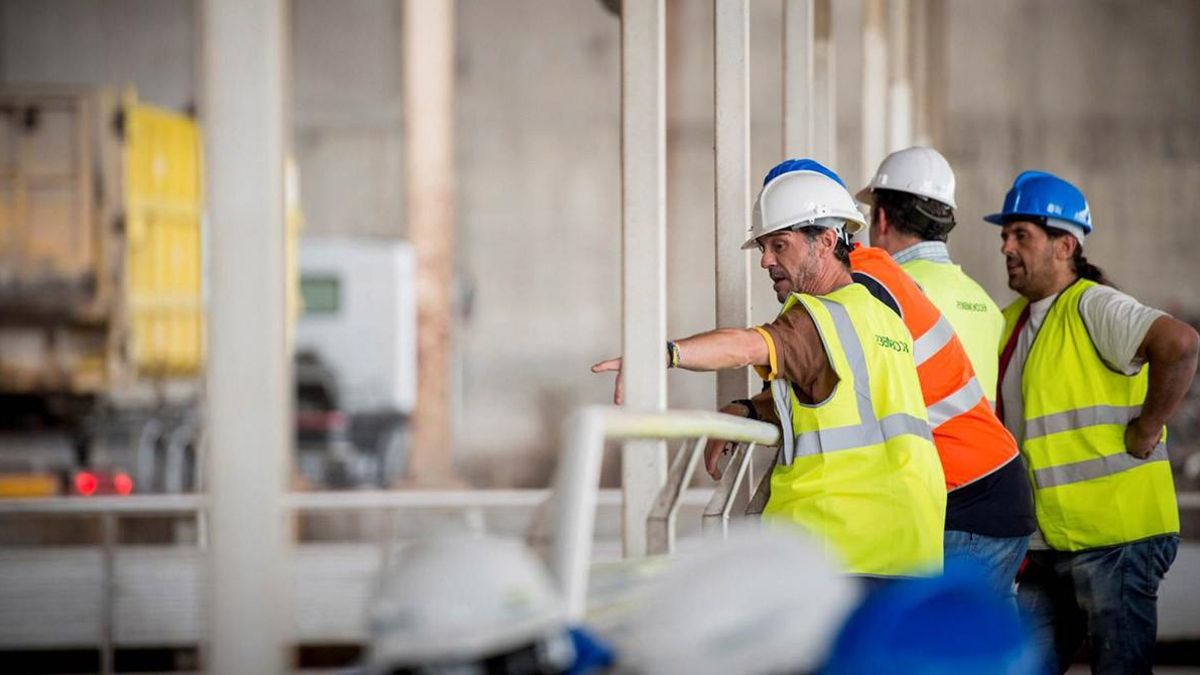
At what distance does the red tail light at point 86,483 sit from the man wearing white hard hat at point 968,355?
8941 mm

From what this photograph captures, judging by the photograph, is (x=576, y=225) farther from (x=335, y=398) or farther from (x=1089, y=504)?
(x=1089, y=504)

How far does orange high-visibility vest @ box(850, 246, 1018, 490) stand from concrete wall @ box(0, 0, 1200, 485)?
14.5 m

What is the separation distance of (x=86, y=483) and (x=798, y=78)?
8980 mm

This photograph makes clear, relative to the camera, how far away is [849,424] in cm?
383

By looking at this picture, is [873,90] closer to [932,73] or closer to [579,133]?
[932,73]

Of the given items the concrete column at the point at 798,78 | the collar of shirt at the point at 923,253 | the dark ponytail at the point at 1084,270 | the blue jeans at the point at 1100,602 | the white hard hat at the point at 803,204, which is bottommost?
the blue jeans at the point at 1100,602

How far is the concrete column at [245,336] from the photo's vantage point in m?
2.10

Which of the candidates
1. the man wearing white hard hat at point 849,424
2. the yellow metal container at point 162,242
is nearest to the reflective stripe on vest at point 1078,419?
the man wearing white hard hat at point 849,424

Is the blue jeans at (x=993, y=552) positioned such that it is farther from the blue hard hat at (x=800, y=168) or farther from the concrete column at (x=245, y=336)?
the concrete column at (x=245, y=336)

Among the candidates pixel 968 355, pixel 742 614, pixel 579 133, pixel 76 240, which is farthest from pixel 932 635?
pixel 579 133

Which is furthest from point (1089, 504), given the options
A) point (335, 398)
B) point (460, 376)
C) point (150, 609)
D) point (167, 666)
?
point (460, 376)

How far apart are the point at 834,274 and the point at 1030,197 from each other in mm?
1474

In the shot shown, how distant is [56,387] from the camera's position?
45.3ft

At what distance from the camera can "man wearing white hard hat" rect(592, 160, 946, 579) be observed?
377 cm
